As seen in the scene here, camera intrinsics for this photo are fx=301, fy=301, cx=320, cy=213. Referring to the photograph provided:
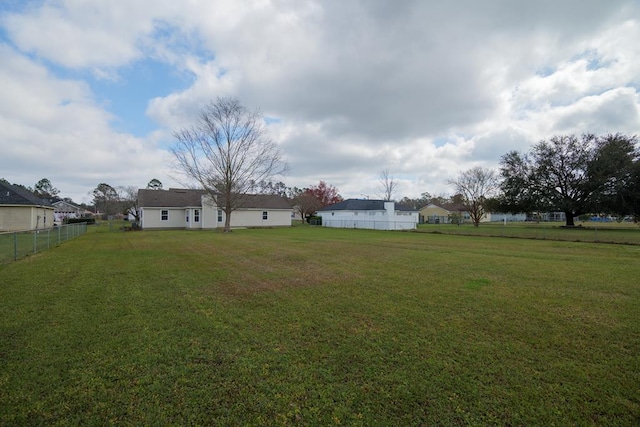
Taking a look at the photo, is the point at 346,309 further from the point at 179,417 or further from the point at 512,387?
the point at 179,417

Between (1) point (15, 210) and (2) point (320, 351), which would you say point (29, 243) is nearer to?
(1) point (15, 210)

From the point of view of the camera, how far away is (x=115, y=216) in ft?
235

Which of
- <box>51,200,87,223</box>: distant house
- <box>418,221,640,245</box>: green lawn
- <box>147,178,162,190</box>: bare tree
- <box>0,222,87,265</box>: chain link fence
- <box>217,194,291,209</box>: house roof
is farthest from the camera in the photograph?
<box>147,178,162,190</box>: bare tree

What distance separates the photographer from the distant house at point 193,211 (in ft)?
103

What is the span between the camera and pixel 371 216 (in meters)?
36.3

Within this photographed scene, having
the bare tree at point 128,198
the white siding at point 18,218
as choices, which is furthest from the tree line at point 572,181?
A: the bare tree at point 128,198

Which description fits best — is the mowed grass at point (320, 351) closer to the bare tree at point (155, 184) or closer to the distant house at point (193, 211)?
the distant house at point (193, 211)

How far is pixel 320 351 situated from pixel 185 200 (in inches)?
1355

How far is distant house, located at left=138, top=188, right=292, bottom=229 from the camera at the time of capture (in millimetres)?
31484

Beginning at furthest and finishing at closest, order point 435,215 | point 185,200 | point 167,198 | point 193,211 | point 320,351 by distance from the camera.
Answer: point 435,215
point 185,200
point 167,198
point 193,211
point 320,351

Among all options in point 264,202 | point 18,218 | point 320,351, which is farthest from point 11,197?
point 320,351

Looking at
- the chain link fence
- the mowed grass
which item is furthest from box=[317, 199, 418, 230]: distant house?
the mowed grass

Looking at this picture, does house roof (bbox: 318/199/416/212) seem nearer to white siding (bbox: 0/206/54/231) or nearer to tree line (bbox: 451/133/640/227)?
tree line (bbox: 451/133/640/227)

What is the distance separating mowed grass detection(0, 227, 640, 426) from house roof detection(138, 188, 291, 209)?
23.9 m
